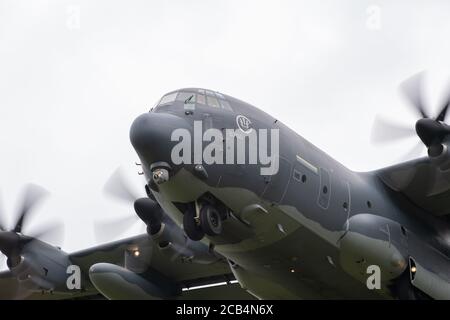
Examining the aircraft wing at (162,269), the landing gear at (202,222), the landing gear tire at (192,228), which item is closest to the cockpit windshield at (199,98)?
the landing gear at (202,222)

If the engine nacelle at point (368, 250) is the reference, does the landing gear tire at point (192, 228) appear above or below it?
above

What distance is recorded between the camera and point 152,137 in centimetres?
1333

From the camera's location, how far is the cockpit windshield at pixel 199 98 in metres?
14.6

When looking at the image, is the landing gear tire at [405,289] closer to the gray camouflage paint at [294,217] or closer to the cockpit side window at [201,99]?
the gray camouflage paint at [294,217]

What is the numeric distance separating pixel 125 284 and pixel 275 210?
5.61 metres

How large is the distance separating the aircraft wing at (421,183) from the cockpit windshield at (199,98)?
191 inches

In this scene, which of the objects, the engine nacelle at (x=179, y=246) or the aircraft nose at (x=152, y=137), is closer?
the aircraft nose at (x=152, y=137)

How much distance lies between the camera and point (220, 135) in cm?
1405

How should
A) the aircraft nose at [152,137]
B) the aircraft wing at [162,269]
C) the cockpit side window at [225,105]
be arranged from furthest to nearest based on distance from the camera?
the aircraft wing at [162,269] < the cockpit side window at [225,105] < the aircraft nose at [152,137]
